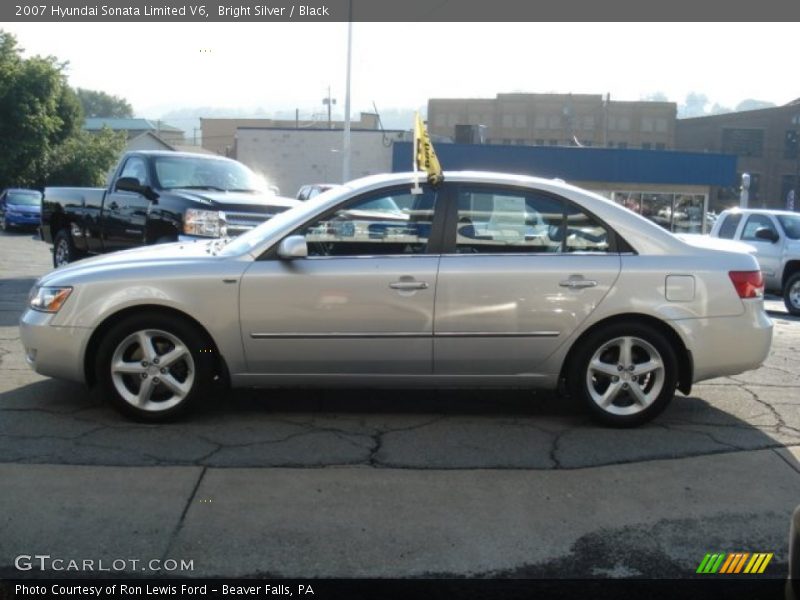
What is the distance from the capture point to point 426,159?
18.8 feet

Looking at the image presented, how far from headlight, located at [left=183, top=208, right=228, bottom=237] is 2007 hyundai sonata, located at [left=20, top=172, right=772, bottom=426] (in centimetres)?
388

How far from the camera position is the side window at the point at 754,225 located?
1501 cm

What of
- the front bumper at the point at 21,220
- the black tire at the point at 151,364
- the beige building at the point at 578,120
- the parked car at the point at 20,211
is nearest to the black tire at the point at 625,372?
the black tire at the point at 151,364

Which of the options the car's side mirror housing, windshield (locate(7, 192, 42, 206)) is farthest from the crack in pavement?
windshield (locate(7, 192, 42, 206))

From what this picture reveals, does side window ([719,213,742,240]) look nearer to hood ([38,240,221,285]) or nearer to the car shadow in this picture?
the car shadow

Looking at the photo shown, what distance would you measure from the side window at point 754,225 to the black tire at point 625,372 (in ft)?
35.0

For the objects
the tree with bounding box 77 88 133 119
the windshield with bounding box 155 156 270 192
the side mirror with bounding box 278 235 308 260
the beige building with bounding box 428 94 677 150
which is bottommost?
the side mirror with bounding box 278 235 308 260

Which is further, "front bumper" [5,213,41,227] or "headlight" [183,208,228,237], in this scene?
"front bumper" [5,213,41,227]

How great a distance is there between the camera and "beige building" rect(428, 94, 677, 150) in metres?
88.4

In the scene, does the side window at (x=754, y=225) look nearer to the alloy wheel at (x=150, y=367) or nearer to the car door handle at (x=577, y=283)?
the car door handle at (x=577, y=283)

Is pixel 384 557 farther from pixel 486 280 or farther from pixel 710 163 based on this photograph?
pixel 710 163

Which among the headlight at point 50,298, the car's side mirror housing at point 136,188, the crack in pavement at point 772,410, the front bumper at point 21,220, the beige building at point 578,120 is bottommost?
the front bumper at point 21,220

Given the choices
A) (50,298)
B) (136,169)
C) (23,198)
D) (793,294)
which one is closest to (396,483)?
(50,298)

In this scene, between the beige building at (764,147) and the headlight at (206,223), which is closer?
the headlight at (206,223)
